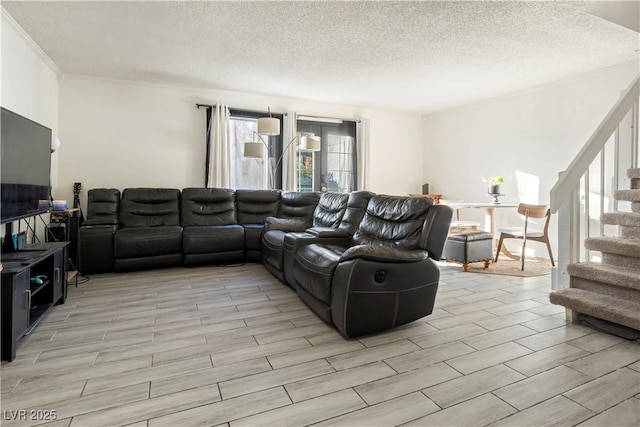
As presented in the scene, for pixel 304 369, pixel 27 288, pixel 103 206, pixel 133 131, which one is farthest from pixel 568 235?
pixel 133 131

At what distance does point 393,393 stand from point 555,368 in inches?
37.0

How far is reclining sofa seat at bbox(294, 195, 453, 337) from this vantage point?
206 centimetres

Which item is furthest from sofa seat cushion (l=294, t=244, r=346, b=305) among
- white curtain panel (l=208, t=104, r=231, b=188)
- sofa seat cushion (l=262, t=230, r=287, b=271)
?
white curtain panel (l=208, t=104, r=231, b=188)

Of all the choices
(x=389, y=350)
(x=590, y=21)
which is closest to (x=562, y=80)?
(x=590, y=21)

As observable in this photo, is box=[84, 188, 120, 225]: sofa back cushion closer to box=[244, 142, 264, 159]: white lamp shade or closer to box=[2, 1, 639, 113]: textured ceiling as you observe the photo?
box=[2, 1, 639, 113]: textured ceiling

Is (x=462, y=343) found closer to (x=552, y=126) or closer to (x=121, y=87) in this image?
(x=552, y=126)

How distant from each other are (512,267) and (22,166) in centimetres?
492

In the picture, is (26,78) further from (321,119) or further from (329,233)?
(321,119)

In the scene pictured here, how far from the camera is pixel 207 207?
4.73 m

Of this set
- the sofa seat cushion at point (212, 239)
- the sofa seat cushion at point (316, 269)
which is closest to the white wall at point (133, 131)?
the sofa seat cushion at point (212, 239)

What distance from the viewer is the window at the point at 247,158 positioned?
5498 millimetres

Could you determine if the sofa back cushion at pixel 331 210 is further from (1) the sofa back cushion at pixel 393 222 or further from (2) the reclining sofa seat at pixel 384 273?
(2) the reclining sofa seat at pixel 384 273

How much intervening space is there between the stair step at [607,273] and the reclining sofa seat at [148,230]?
3.92 meters

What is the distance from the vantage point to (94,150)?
15.3ft
